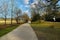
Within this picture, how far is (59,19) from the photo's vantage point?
2283 inches

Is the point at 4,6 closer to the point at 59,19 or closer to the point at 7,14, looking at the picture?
the point at 7,14

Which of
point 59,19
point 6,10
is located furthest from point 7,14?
point 59,19

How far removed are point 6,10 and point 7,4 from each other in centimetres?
189

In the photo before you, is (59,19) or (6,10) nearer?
(6,10)

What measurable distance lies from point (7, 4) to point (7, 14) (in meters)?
3.72

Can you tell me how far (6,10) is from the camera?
4425 cm

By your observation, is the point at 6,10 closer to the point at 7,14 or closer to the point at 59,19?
the point at 7,14

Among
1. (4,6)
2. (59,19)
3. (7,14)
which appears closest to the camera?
(4,6)

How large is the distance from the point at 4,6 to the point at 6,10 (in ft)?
6.19

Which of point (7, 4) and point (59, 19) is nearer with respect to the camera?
point (7, 4)

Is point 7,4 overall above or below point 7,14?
above

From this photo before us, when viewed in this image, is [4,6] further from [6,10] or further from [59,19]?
[59,19]

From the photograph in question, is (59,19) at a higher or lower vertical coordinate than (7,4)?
lower

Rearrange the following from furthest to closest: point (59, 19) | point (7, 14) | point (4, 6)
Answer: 1. point (59, 19)
2. point (7, 14)
3. point (4, 6)
